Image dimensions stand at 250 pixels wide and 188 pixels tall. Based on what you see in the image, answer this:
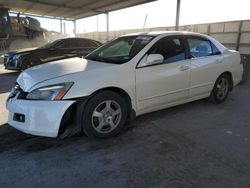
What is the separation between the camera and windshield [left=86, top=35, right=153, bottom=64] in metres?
3.43

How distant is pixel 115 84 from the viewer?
304 centimetres

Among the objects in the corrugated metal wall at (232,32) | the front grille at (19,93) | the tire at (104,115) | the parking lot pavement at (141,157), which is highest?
the corrugated metal wall at (232,32)

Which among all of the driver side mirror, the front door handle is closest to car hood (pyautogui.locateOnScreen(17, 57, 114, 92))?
the driver side mirror

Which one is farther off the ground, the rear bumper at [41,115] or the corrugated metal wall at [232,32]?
the corrugated metal wall at [232,32]

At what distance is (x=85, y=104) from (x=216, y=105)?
3.05 metres

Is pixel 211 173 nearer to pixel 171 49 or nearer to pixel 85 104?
pixel 85 104

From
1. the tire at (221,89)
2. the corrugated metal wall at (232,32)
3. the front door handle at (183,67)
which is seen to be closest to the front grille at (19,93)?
the front door handle at (183,67)

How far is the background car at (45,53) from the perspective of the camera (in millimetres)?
7926

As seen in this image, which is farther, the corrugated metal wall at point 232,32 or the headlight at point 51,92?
the corrugated metal wall at point 232,32

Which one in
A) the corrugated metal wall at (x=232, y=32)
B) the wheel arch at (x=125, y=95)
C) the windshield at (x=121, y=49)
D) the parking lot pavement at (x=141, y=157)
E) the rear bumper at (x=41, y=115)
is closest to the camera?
the parking lot pavement at (x=141, y=157)

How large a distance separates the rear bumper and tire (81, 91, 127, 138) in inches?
12.3

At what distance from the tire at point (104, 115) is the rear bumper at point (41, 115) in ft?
1.03

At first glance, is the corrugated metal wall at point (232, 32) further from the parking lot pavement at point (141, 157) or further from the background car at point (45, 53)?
the parking lot pavement at point (141, 157)

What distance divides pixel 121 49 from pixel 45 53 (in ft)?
17.3
